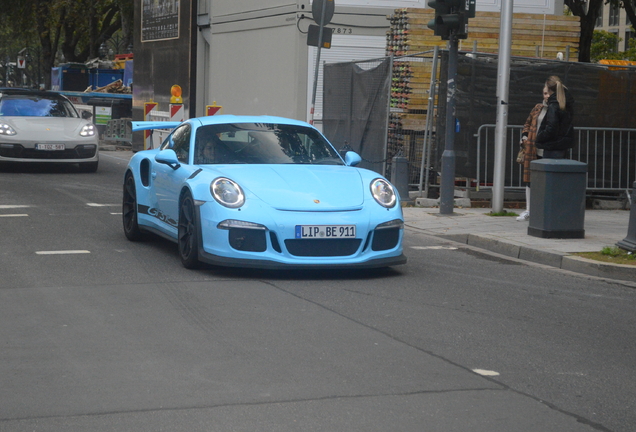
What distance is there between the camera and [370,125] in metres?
15.4

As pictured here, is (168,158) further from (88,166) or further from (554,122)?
(88,166)

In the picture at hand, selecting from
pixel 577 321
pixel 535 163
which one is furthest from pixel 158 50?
pixel 577 321

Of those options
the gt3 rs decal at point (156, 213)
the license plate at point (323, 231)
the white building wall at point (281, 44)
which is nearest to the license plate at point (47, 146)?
the white building wall at point (281, 44)

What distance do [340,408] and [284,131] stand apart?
16.4 feet

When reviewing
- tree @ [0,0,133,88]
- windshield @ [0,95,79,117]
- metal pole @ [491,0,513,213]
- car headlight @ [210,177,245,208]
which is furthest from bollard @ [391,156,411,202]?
tree @ [0,0,133,88]

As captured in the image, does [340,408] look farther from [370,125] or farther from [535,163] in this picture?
[370,125]

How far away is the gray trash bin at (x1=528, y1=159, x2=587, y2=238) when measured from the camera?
10.3 metres

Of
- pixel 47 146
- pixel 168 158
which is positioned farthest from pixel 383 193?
pixel 47 146

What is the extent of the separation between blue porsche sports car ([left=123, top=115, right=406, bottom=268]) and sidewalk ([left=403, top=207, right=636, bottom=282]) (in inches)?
76.6

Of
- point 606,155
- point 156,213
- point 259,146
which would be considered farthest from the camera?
point 606,155

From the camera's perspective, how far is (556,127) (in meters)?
11.5

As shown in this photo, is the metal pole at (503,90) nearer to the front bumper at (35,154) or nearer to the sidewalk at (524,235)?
the sidewalk at (524,235)

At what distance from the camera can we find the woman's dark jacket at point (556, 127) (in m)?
11.5

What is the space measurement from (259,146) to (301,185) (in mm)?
986
